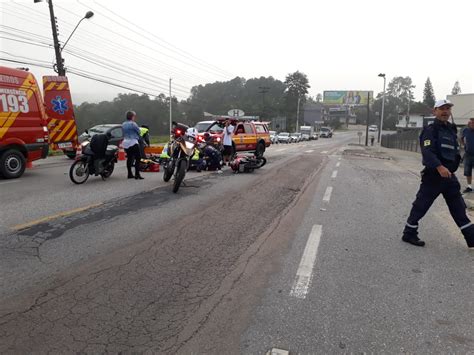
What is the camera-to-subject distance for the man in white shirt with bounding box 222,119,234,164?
1417cm

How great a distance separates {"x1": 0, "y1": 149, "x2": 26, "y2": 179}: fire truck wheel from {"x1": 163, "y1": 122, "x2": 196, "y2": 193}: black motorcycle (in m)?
4.13

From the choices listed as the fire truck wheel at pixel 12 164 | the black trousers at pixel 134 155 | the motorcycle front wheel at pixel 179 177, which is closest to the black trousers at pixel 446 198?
the motorcycle front wheel at pixel 179 177

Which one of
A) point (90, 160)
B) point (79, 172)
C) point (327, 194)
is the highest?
point (90, 160)

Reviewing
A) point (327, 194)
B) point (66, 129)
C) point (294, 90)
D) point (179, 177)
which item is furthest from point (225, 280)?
point (294, 90)

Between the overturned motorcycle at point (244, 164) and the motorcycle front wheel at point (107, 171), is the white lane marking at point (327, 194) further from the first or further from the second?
the motorcycle front wheel at point (107, 171)

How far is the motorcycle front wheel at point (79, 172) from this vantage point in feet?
30.0

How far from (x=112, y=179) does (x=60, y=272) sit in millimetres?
6432

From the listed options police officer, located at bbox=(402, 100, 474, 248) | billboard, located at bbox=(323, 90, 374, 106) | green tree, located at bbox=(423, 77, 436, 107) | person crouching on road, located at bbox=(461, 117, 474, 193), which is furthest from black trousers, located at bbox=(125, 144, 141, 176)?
green tree, located at bbox=(423, 77, 436, 107)

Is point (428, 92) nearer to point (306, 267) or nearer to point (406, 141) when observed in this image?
point (406, 141)

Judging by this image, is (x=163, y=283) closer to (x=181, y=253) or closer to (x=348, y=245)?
(x=181, y=253)

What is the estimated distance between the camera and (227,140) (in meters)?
14.4

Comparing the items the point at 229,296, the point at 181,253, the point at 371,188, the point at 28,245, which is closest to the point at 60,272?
the point at 28,245

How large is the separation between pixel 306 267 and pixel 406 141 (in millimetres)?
36482

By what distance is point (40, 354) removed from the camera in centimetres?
260
